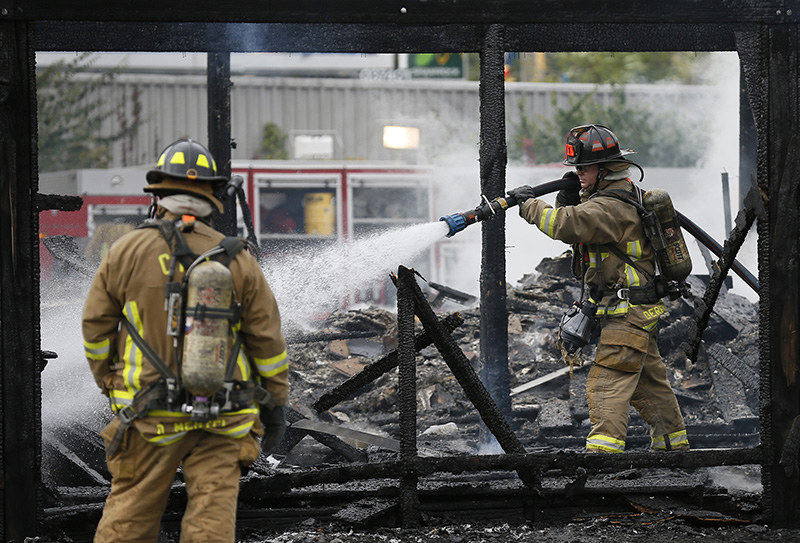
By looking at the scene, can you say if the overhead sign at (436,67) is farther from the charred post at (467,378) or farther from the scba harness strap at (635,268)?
the charred post at (467,378)

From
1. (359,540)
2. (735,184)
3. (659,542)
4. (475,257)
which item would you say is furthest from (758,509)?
(735,184)

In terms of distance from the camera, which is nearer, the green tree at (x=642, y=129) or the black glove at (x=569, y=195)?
the black glove at (x=569, y=195)

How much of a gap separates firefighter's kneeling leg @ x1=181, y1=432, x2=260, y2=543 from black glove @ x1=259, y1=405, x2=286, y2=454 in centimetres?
14

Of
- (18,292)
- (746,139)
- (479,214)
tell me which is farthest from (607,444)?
(746,139)

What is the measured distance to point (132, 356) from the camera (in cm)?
366

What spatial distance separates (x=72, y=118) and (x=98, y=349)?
18146mm

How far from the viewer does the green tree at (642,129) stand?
18.5 metres

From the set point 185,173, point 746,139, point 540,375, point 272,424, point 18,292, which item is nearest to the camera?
point 185,173

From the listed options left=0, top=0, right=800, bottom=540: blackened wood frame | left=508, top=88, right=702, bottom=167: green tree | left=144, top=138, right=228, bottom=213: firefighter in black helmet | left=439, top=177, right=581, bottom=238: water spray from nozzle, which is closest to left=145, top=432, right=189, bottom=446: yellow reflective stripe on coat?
left=144, top=138, right=228, bottom=213: firefighter in black helmet

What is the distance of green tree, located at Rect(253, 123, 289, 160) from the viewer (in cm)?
1720

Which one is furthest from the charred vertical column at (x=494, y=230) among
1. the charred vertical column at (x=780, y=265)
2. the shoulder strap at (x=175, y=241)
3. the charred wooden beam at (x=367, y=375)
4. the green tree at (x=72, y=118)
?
the green tree at (x=72, y=118)

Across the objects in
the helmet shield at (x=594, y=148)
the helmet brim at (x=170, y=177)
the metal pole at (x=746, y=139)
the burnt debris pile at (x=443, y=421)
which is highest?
the metal pole at (x=746, y=139)

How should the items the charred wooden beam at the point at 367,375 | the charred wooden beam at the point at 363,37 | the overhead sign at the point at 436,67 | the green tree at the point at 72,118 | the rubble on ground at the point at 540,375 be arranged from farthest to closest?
the green tree at the point at 72,118, the overhead sign at the point at 436,67, the rubble on ground at the point at 540,375, the charred wooden beam at the point at 363,37, the charred wooden beam at the point at 367,375

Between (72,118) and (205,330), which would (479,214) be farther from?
(72,118)
